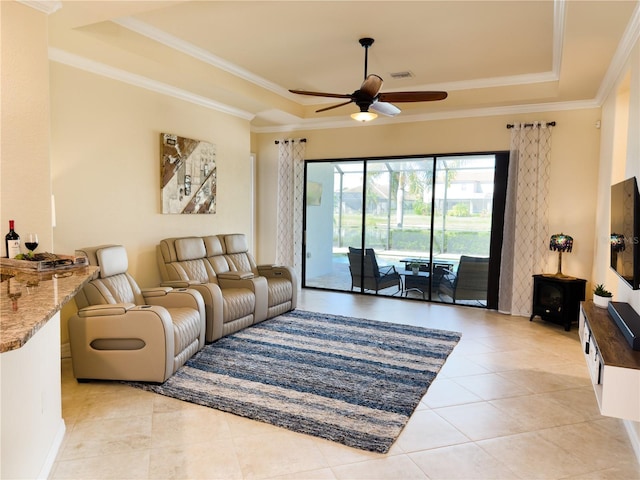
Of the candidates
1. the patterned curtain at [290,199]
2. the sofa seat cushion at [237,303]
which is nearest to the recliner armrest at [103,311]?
the sofa seat cushion at [237,303]

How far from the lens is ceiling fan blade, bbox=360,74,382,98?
12.3ft

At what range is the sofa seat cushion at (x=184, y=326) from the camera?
354cm

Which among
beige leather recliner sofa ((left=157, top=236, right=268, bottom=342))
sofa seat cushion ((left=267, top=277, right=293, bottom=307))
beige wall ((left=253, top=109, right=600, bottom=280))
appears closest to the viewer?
beige leather recliner sofa ((left=157, top=236, right=268, bottom=342))

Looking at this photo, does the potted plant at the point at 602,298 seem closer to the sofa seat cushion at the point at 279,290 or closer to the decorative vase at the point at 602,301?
the decorative vase at the point at 602,301

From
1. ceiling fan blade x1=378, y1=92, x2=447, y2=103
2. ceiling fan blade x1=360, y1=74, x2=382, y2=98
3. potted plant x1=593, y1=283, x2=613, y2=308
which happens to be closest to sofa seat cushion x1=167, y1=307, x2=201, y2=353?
ceiling fan blade x1=360, y1=74, x2=382, y2=98

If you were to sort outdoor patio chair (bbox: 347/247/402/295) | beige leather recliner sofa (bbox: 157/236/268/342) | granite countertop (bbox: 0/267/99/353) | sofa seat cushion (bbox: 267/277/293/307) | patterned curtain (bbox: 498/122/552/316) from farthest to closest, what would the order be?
outdoor patio chair (bbox: 347/247/402/295) → patterned curtain (bbox: 498/122/552/316) → sofa seat cushion (bbox: 267/277/293/307) → beige leather recliner sofa (bbox: 157/236/268/342) → granite countertop (bbox: 0/267/99/353)

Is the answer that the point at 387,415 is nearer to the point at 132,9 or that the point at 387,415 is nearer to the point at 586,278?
the point at 132,9

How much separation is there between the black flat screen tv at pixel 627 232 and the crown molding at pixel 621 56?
1.11 meters

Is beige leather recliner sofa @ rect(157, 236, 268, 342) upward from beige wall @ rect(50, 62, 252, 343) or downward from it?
downward

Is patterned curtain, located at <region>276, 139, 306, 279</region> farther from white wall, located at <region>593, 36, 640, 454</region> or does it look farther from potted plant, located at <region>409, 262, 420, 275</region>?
white wall, located at <region>593, 36, 640, 454</region>

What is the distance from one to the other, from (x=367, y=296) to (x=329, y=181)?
6.49 feet

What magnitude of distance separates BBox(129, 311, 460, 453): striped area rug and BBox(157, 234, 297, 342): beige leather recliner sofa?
20 centimetres

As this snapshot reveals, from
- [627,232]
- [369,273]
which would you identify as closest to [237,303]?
[369,273]

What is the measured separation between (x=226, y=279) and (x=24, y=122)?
2970 mm
